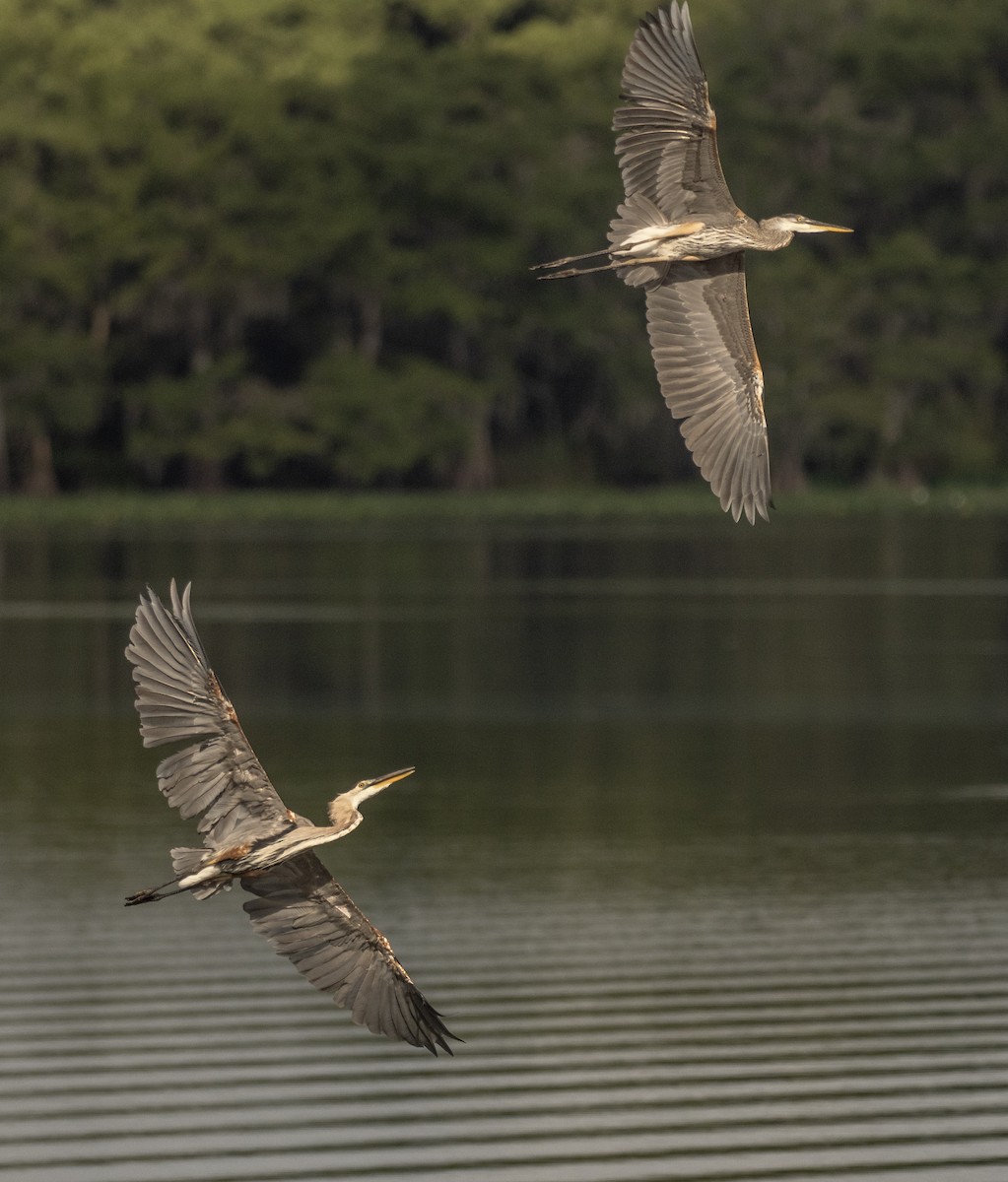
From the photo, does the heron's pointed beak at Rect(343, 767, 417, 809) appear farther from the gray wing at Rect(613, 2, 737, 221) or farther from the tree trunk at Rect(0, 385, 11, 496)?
the tree trunk at Rect(0, 385, 11, 496)

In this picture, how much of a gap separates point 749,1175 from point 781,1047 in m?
2.28

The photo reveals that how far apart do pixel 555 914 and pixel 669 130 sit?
10618 mm

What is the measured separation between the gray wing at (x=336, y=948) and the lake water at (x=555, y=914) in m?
→ 5.19

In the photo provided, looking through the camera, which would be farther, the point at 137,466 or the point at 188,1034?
the point at 137,466

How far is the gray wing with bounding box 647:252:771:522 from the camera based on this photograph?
613 centimetres

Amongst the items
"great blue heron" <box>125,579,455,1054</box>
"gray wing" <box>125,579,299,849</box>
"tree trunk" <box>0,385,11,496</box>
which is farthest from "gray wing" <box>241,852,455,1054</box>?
"tree trunk" <box>0,385,11,496</box>

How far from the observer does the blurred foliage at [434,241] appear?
66.3m

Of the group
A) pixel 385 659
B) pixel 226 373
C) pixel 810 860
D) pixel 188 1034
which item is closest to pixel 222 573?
pixel 385 659

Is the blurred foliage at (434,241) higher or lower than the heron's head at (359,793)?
higher

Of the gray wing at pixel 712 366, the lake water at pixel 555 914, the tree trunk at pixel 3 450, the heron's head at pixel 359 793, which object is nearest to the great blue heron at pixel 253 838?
the heron's head at pixel 359 793

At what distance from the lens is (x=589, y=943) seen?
52.7 feet

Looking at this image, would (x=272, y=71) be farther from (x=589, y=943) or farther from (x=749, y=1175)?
(x=749, y=1175)

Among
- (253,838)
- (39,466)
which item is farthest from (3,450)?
(253,838)

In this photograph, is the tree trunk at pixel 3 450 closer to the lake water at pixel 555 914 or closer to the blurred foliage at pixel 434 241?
the blurred foliage at pixel 434 241
